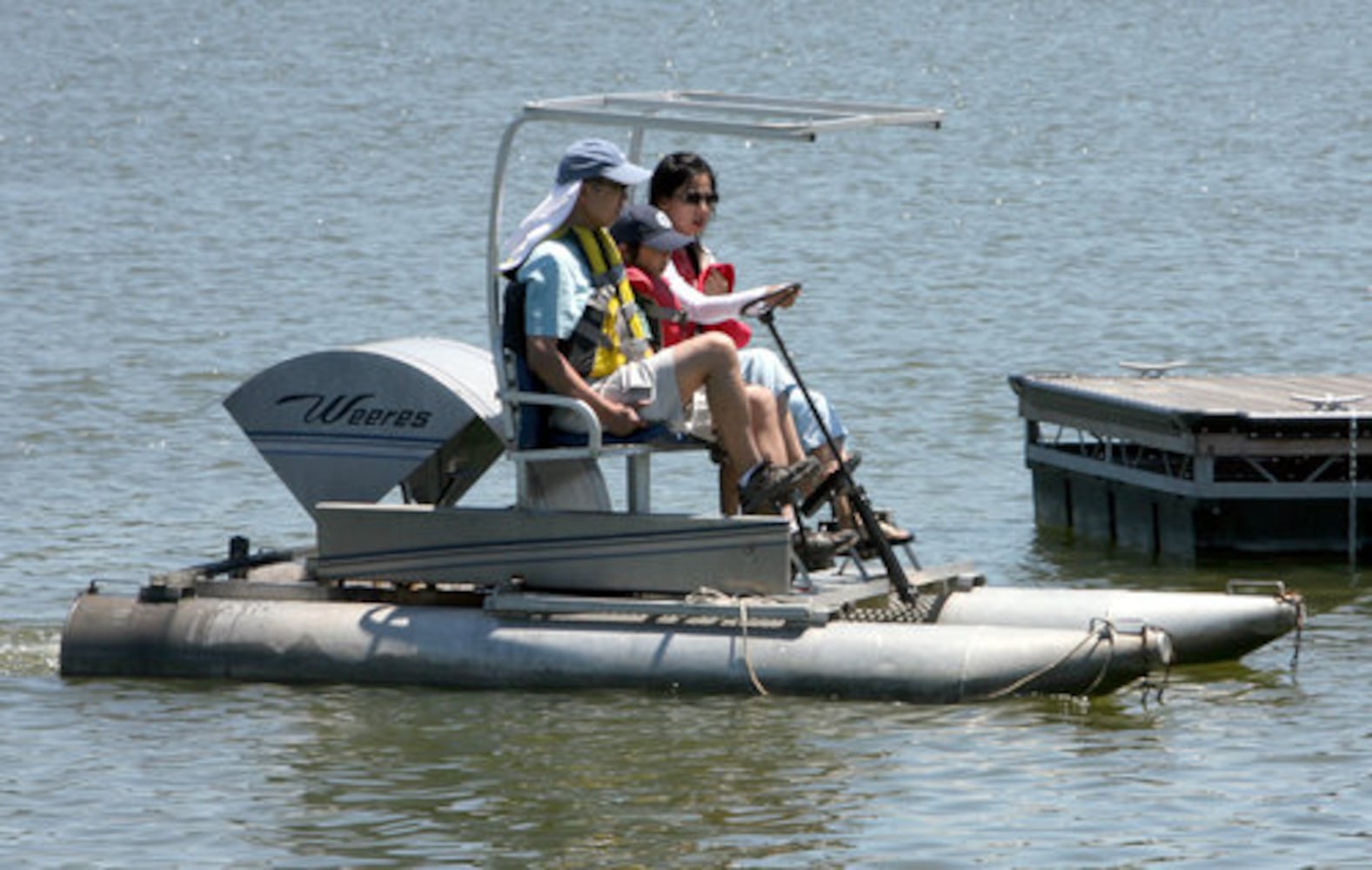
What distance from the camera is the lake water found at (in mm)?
9477

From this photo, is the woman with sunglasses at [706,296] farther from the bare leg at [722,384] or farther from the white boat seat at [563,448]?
the white boat seat at [563,448]

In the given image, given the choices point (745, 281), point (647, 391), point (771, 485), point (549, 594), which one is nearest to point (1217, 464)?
point (771, 485)

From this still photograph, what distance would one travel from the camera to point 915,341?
2106 centimetres

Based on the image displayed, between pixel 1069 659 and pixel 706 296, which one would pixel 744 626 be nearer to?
pixel 1069 659

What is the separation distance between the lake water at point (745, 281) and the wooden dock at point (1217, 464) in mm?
159

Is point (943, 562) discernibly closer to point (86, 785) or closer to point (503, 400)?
point (503, 400)

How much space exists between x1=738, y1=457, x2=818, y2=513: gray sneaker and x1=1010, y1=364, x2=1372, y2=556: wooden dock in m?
2.85

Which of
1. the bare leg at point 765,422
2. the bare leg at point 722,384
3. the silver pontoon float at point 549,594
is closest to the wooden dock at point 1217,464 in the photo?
the silver pontoon float at point 549,594

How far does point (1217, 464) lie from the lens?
13.2 meters

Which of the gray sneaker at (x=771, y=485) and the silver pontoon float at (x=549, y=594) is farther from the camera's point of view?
the gray sneaker at (x=771, y=485)

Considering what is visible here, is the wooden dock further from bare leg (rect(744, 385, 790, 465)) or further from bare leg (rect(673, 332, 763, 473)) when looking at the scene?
bare leg (rect(673, 332, 763, 473))

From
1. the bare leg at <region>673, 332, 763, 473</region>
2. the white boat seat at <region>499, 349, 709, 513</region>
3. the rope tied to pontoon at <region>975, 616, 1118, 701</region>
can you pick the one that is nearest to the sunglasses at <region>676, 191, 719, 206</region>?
the bare leg at <region>673, 332, 763, 473</region>

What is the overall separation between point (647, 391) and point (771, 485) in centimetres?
53

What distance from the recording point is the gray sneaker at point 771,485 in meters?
10.5
